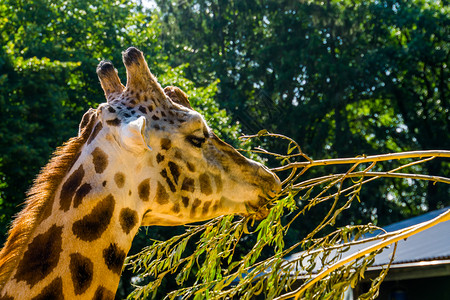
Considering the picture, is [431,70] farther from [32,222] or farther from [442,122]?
[32,222]

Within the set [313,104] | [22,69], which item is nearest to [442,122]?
[313,104]

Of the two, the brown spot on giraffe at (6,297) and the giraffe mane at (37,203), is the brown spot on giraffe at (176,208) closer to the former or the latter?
the giraffe mane at (37,203)

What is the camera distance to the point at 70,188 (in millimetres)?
2572

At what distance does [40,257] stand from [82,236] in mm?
194

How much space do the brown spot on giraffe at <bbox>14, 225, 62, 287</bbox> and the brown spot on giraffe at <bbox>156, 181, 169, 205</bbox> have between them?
A: 1.59ft

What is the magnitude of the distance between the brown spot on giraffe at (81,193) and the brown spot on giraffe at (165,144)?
1.40ft

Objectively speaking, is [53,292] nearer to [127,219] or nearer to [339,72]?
[127,219]

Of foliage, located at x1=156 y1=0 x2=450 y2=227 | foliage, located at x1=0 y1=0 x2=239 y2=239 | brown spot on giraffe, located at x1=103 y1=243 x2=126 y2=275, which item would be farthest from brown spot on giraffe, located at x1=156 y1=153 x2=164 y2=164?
foliage, located at x1=156 y1=0 x2=450 y2=227

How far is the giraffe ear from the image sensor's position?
7.99ft

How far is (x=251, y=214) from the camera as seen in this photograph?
10.1ft

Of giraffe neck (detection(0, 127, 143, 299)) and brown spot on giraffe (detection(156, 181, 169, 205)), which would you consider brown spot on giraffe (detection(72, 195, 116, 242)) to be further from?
brown spot on giraffe (detection(156, 181, 169, 205))

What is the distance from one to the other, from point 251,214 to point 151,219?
57 cm

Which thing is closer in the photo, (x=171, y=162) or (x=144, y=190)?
(x=144, y=190)

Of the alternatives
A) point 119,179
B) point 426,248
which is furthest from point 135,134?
point 426,248
